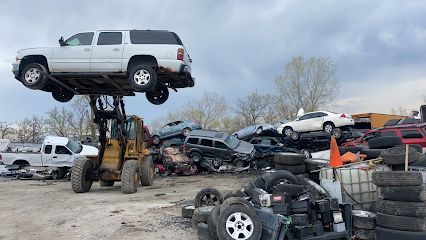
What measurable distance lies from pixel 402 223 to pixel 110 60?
26.7 ft

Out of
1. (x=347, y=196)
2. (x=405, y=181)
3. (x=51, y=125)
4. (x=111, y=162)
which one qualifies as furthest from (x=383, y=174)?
(x=51, y=125)

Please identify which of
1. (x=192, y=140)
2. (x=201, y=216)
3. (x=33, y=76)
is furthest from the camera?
(x=192, y=140)

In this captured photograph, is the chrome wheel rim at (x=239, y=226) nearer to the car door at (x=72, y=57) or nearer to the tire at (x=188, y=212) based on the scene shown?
the tire at (x=188, y=212)

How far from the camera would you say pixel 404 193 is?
5.87 meters

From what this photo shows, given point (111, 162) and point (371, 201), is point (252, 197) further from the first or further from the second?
point (111, 162)

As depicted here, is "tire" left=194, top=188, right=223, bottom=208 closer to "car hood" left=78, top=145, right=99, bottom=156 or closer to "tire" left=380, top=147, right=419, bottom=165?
"tire" left=380, top=147, right=419, bottom=165

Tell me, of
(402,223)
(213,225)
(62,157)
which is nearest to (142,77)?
(213,225)

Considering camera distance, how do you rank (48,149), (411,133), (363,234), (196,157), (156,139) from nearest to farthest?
(363,234), (411,133), (196,157), (48,149), (156,139)

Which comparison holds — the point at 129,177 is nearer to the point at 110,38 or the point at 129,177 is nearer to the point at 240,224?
the point at 110,38

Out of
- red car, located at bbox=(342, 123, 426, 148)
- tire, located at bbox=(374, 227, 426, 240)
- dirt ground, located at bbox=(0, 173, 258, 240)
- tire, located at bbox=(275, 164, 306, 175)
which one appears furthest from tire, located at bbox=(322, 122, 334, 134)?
tire, located at bbox=(374, 227, 426, 240)

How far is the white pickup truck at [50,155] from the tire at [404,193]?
18.5 m

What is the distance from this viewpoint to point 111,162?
13711 mm

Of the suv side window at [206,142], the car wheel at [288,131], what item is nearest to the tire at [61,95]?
the suv side window at [206,142]

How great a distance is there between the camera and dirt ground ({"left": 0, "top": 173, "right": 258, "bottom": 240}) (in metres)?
7.27
